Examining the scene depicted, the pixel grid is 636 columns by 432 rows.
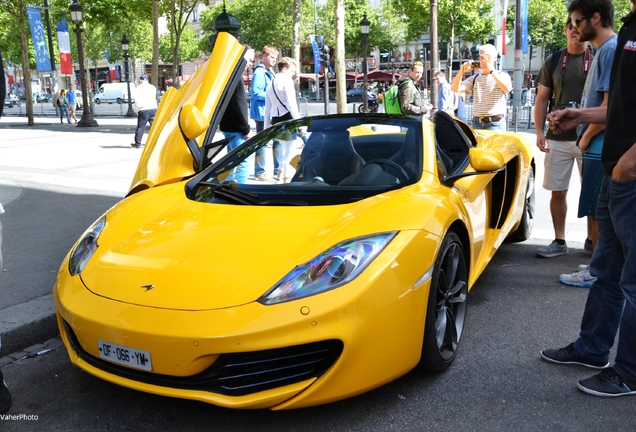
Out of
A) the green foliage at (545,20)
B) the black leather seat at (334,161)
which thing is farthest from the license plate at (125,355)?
the green foliage at (545,20)

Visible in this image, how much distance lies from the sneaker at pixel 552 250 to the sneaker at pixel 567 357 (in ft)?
6.59

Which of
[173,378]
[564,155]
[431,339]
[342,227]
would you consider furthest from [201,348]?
[564,155]

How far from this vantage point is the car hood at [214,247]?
248 centimetres

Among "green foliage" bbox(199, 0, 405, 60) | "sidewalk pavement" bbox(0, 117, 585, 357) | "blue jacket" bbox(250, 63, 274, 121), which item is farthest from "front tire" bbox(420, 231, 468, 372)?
"green foliage" bbox(199, 0, 405, 60)

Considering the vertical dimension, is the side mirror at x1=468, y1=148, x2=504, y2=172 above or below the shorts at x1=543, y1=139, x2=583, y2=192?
above

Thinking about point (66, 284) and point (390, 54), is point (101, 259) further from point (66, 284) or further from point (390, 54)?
point (390, 54)

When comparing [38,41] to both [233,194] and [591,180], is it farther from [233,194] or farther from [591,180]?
[591,180]

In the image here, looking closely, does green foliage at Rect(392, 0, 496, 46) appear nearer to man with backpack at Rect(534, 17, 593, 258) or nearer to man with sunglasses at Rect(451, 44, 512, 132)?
man with sunglasses at Rect(451, 44, 512, 132)

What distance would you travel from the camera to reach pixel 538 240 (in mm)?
5590

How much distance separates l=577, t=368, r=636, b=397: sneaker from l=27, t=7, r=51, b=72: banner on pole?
80.2ft

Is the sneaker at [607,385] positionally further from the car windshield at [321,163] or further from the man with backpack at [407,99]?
the man with backpack at [407,99]

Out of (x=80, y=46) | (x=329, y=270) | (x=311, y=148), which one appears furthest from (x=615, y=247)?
(x=80, y=46)

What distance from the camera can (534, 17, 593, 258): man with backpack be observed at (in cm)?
475

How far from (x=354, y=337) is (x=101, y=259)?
4.13 ft
